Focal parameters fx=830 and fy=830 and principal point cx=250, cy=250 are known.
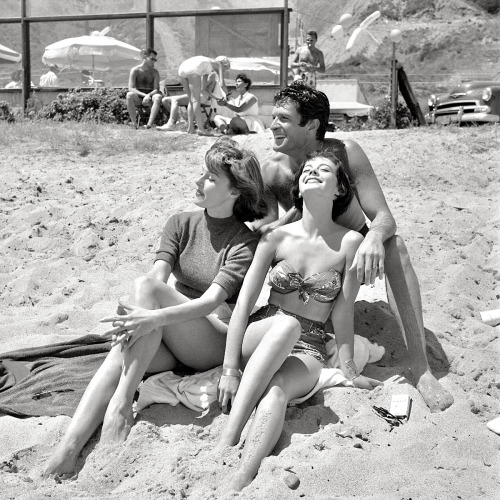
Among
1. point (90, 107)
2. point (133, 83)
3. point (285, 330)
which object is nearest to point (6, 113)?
point (90, 107)

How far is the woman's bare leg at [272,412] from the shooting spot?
3.24 meters

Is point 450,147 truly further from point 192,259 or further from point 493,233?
point 192,259

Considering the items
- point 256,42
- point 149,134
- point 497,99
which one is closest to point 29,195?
point 149,134

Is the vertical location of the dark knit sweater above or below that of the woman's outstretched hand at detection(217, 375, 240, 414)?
above

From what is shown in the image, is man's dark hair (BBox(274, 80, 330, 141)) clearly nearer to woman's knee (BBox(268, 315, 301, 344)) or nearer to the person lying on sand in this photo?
the person lying on sand

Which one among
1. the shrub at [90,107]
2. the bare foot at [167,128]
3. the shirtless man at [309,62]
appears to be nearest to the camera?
the bare foot at [167,128]

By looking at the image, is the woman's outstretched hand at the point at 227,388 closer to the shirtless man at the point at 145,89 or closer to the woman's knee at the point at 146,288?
the woman's knee at the point at 146,288

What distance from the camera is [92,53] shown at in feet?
46.5

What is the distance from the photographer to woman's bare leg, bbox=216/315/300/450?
3.47 meters

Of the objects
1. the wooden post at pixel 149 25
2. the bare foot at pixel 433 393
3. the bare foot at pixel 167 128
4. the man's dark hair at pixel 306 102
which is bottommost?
the bare foot at pixel 433 393

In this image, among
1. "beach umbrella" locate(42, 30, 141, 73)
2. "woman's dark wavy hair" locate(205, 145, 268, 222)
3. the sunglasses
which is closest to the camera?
the sunglasses

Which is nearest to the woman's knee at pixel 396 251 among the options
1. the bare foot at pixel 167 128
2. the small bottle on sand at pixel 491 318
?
the small bottle on sand at pixel 491 318

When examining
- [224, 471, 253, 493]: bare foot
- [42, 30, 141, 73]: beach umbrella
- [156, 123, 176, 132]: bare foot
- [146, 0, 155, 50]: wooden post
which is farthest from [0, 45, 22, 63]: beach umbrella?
[224, 471, 253, 493]: bare foot

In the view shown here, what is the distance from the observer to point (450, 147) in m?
9.29
